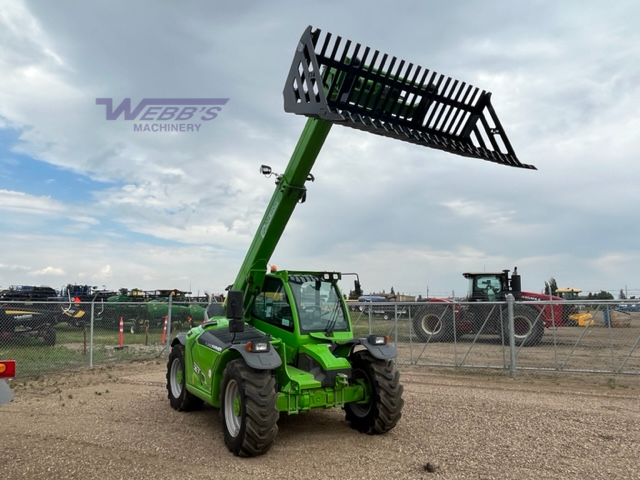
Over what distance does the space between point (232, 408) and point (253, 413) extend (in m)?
0.73

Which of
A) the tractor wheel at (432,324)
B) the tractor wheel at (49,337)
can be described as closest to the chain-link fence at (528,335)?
the tractor wheel at (432,324)

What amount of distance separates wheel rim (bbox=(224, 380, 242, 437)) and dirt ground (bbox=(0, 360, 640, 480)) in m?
0.26

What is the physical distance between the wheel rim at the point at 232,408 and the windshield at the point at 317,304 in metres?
1.11

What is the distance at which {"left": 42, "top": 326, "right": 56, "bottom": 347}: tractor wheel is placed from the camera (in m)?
13.8

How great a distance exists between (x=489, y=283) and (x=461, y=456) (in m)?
13.1

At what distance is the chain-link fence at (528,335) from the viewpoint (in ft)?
35.9

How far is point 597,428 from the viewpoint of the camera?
680cm

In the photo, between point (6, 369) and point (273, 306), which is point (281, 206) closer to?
point (273, 306)

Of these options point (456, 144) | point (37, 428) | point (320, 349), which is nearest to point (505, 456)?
point (320, 349)

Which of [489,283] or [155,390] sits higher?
[489,283]

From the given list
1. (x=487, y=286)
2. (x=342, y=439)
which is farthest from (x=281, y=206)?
(x=487, y=286)

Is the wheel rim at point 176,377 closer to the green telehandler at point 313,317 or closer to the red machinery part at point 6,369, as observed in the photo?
the green telehandler at point 313,317

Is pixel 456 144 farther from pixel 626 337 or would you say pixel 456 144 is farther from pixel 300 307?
pixel 626 337

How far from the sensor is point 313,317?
6578 mm
